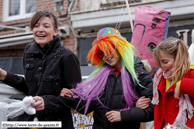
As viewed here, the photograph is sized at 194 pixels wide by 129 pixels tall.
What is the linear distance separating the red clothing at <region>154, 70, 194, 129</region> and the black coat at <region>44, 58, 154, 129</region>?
0.08 meters

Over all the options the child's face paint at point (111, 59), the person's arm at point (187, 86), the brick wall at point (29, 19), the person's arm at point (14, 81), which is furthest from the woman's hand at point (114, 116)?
the brick wall at point (29, 19)

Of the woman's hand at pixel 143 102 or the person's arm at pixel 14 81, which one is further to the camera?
the person's arm at pixel 14 81

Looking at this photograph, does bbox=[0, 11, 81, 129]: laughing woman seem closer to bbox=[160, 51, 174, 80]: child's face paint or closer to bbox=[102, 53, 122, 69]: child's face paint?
bbox=[102, 53, 122, 69]: child's face paint

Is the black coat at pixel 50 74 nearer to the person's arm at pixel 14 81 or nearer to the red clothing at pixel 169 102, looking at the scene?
the person's arm at pixel 14 81

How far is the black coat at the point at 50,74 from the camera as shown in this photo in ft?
5.53

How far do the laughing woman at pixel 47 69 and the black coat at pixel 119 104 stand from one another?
0.47 feet

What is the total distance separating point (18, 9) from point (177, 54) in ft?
20.1

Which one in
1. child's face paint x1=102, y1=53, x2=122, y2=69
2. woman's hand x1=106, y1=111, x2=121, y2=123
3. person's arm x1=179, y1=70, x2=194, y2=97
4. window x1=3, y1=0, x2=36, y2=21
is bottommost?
woman's hand x1=106, y1=111, x2=121, y2=123

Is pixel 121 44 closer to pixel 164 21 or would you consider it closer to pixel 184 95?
pixel 184 95

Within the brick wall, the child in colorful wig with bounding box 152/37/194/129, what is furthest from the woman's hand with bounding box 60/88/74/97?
the brick wall

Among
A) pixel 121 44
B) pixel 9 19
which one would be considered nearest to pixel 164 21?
pixel 121 44

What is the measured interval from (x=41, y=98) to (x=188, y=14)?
159 inches

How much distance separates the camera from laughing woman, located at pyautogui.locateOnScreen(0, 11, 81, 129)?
5.53ft

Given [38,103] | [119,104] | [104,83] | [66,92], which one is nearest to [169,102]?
[119,104]
